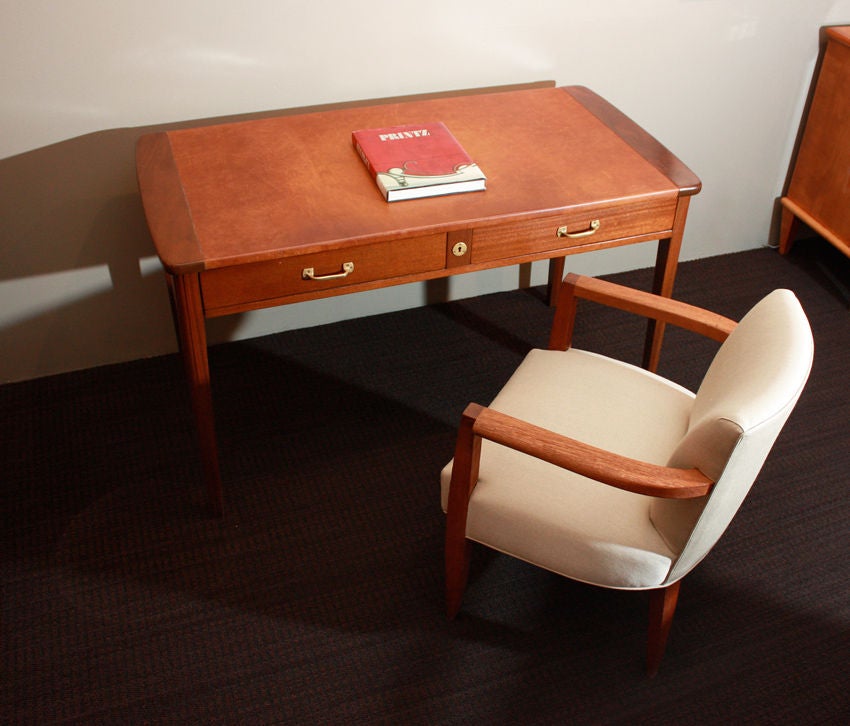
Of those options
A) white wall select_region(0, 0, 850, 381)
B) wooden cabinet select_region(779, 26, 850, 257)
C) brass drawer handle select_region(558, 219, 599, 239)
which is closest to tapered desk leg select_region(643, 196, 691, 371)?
brass drawer handle select_region(558, 219, 599, 239)

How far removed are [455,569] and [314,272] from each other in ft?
2.11

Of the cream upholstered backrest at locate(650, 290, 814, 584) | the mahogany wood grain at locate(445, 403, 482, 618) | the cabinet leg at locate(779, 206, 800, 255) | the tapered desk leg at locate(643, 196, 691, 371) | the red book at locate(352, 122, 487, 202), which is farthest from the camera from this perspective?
the cabinet leg at locate(779, 206, 800, 255)

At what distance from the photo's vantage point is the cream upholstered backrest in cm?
132

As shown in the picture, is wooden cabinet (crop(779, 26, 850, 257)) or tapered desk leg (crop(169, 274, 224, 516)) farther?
wooden cabinet (crop(779, 26, 850, 257))

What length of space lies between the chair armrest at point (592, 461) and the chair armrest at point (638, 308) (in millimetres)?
395

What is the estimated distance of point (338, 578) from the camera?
194 cm

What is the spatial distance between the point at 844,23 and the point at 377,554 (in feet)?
6.97

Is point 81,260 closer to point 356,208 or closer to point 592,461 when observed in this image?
point 356,208

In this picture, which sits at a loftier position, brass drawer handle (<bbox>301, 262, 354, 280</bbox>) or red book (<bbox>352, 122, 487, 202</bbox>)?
red book (<bbox>352, 122, 487, 202</bbox>)

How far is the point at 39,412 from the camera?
2328 millimetres

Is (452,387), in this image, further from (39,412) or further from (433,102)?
(39,412)

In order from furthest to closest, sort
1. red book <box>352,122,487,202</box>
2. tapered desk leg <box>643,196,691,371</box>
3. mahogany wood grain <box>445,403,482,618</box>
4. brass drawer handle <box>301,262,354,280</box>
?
tapered desk leg <box>643,196,691,371</box> → red book <box>352,122,487,202</box> → brass drawer handle <box>301,262,354,280</box> → mahogany wood grain <box>445,403,482,618</box>

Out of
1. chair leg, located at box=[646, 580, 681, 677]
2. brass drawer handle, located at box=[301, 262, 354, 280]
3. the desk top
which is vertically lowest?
chair leg, located at box=[646, 580, 681, 677]

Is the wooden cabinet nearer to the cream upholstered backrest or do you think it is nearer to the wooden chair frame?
the wooden chair frame
